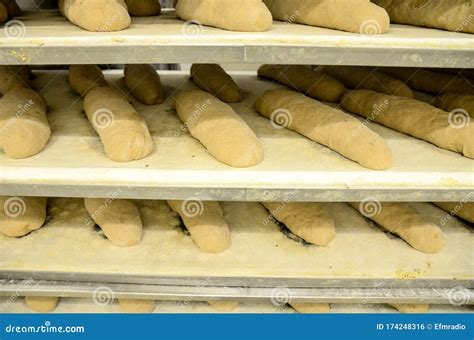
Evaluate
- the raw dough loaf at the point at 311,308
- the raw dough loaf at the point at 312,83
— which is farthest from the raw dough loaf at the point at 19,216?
the raw dough loaf at the point at 312,83

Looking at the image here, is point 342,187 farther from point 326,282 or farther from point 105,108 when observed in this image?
point 105,108

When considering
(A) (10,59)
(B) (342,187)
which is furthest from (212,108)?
(A) (10,59)

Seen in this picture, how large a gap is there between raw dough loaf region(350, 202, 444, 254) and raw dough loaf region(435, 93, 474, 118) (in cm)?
43

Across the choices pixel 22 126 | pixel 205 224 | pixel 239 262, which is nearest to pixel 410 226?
pixel 239 262

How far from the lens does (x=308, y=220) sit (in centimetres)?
157

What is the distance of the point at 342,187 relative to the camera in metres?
1.27

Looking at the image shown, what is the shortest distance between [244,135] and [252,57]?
0.28m

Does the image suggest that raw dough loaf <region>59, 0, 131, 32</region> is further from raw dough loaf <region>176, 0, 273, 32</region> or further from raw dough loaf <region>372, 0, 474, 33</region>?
raw dough loaf <region>372, 0, 474, 33</region>

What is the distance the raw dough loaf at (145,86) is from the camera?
5.76 ft

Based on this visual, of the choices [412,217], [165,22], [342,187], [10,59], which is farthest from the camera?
[412,217]

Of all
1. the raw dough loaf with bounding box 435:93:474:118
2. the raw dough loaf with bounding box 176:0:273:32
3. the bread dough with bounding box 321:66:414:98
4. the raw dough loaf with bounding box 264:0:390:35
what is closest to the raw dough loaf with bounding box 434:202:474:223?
the raw dough loaf with bounding box 435:93:474:118

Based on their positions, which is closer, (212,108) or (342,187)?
(342,187)

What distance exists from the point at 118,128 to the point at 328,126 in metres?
0.72

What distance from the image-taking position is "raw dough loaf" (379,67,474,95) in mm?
1816
